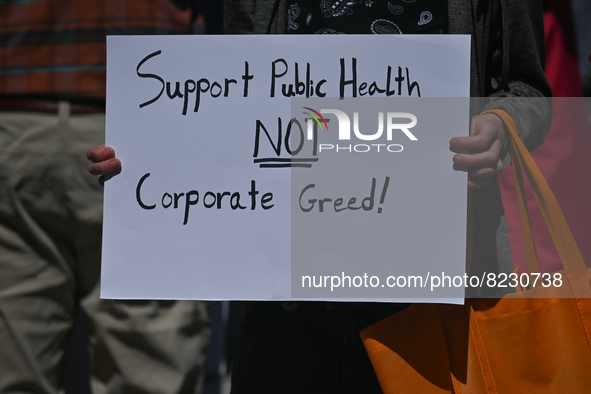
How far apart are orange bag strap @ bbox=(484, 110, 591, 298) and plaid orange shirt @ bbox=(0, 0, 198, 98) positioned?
724 millimetres

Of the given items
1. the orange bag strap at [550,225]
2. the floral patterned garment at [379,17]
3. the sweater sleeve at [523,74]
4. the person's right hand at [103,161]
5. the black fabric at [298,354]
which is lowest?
the black fabric at [298,354]

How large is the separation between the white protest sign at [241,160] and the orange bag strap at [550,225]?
0.10 m

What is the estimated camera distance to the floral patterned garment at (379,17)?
2.32 ft

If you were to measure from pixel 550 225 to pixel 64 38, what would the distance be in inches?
40.1

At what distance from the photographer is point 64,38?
2.92 feet

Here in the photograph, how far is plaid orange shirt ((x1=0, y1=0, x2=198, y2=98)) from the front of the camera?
2.89 ft

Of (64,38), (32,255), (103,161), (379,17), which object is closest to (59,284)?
(32,255)

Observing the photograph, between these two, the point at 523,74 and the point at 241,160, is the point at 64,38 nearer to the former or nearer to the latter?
the point at 241,160

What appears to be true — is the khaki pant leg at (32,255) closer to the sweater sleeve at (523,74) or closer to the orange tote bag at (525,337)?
the orange tote bag at (525,337)

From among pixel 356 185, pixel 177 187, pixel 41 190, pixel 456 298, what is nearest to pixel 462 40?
pixel 356 185

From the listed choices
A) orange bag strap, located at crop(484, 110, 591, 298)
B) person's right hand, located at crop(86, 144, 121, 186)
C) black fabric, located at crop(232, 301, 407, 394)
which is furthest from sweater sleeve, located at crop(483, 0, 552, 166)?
person's right hand, located at crop(86, 144, 121, 186)

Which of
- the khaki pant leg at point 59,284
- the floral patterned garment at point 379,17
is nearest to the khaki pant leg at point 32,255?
the khaki pant leg at point 59,284

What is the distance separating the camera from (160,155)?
2.18ft

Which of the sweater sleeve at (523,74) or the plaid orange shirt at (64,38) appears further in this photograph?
the plaid orange shirt at (64,38)
